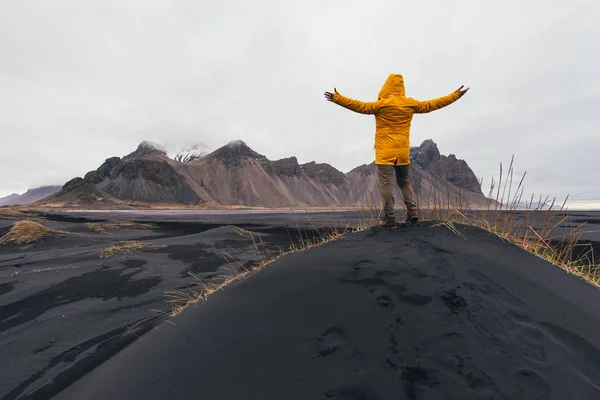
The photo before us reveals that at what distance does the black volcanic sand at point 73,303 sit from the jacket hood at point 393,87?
6816 mm

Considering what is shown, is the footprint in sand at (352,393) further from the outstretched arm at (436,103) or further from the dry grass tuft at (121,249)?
the dry grass tuft at (121,249)

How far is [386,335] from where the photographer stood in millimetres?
2779

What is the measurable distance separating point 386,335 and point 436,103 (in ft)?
16.4

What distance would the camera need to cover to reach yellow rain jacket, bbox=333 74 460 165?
5.65 metres

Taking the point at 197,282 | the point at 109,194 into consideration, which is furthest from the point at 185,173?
the point at 197,282

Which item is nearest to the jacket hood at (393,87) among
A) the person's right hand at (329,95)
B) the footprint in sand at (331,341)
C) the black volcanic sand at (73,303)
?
the person's right hand at (329,95)

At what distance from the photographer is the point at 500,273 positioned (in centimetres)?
377

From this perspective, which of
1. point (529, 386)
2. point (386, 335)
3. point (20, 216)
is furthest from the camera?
point (20, 216)

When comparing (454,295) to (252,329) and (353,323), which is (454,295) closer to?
(353,323)

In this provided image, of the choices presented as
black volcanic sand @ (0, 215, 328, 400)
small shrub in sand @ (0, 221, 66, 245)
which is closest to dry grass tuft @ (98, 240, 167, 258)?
black volcanic sand @ (0, 215, 328, 400)

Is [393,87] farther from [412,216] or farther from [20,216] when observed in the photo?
[20,216]

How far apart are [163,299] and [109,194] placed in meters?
177

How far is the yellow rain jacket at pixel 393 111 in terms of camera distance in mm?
5652

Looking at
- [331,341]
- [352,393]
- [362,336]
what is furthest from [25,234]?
[352,393]
